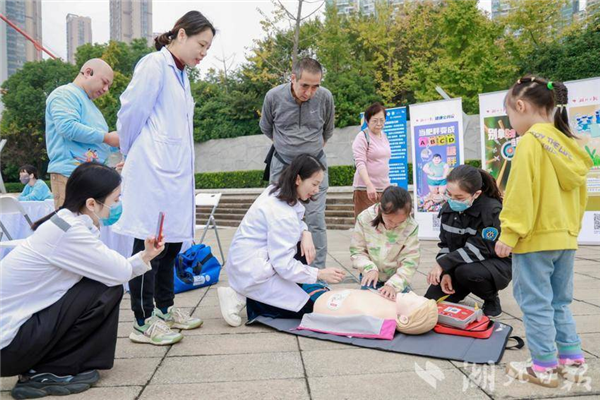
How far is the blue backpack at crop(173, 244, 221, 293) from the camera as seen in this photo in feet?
15.1

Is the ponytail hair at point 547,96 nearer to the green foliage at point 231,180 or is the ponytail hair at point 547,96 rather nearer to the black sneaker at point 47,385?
the black sneaker at point 47,385

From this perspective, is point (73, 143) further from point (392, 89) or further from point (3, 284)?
point (392, 89)

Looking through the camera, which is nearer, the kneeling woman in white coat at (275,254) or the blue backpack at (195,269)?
the kneeling woman in white coat at (275,254)

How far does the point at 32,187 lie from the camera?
26.6 feet

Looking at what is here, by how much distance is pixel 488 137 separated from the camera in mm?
7461

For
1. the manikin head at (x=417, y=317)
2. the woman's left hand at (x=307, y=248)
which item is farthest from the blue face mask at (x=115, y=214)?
the manikin head at (x=417, y=317)

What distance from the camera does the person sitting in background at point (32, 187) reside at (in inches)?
297

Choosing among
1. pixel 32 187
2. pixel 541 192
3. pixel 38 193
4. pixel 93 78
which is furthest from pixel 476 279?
pixel 32 187

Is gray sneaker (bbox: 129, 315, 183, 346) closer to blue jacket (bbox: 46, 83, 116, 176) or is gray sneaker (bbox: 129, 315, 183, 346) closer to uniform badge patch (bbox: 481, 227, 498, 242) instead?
blue jacket (bbox: 46, 83, 116, 176)

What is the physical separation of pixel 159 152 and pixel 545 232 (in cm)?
204

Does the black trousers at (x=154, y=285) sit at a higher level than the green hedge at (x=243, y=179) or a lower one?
lower

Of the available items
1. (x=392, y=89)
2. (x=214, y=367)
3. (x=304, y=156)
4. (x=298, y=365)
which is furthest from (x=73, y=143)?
(x=392, y=89)

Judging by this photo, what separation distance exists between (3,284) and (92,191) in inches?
21.0

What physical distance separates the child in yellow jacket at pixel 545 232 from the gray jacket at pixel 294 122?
227 centimetres
